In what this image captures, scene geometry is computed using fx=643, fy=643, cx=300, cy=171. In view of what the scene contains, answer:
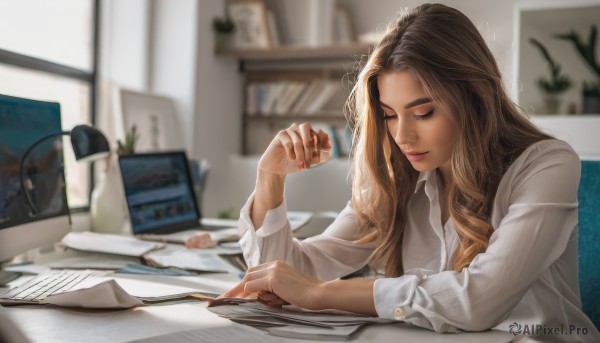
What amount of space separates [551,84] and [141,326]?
3.29 m

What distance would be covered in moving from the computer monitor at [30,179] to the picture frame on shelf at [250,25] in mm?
2544

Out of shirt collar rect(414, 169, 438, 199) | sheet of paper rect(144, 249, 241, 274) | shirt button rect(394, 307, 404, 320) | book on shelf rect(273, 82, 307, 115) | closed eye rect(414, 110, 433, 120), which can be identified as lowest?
sheet of paper rect(144, 249, 241, 274)

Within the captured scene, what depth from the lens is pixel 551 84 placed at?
3.72m

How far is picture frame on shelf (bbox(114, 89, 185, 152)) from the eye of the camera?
10.7 ft

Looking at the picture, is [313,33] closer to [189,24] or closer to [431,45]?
[189,24]

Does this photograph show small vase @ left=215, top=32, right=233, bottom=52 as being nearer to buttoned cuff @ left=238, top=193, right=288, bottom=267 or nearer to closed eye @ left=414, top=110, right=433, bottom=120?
buttoned cuff @ left=238, top=193, right=288, bottom=267

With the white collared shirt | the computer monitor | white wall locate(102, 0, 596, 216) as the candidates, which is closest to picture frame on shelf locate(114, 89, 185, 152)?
white wall locate(102, 0, 596, 216)

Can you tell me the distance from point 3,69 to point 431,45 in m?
2.05

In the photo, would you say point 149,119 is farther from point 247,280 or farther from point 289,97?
point 247,280

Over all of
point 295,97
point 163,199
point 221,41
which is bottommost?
point 163,199

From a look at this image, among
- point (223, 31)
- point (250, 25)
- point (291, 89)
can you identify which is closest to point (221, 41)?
point (223, 31)

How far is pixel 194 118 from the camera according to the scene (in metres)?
3.84

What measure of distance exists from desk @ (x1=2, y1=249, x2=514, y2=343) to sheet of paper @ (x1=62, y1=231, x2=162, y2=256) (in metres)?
0.60

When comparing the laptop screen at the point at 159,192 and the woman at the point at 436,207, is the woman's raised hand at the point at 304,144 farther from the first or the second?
the laptop screen at the point at 159,192
